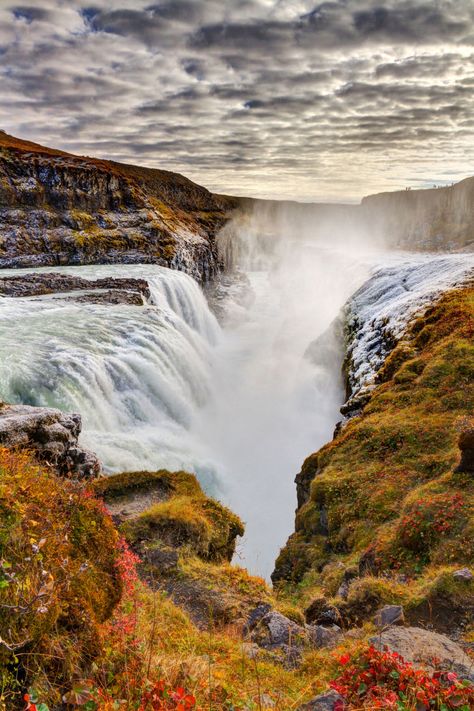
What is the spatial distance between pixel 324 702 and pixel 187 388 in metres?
24.3

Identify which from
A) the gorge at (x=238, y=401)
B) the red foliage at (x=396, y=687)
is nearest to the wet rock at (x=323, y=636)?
the gorge at (x=238, y=401)

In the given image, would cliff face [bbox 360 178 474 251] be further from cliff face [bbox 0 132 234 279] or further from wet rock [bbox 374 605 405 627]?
wet rock [bbox 374 605 405 627]

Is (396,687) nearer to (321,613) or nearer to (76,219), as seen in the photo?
(321,613)

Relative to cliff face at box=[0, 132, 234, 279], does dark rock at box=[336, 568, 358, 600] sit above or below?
below

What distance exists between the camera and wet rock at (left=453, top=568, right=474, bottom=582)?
315 inches

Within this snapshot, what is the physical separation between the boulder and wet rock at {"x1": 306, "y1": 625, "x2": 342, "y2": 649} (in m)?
1.21

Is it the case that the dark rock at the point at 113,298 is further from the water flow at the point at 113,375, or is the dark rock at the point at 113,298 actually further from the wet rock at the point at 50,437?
the wet rock at the point at 50,437

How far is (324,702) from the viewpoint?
4.50 meters

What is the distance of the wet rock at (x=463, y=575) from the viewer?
8.00 m

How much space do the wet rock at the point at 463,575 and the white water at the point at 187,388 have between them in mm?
9894

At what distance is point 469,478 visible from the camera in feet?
36.3

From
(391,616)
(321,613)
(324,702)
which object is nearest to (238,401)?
(321,613)

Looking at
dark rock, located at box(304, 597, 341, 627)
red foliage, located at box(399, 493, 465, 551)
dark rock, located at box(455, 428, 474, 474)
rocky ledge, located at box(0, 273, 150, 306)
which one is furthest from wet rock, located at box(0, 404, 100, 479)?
rocky ledge, located at box(0, 273, 150, 306)

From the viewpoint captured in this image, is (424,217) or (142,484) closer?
(142,484)
